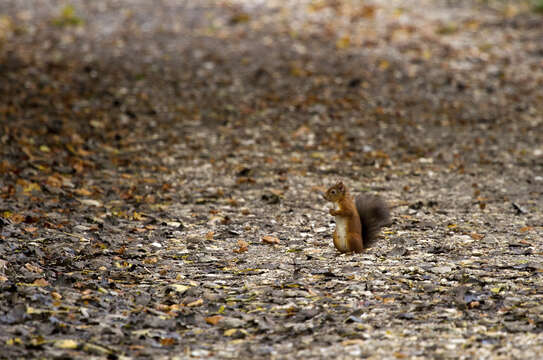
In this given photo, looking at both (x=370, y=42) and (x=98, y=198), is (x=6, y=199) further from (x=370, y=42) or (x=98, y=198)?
(x=370, y=42)

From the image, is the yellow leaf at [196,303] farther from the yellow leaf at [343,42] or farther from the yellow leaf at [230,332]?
the yellow leaf at [343,42]

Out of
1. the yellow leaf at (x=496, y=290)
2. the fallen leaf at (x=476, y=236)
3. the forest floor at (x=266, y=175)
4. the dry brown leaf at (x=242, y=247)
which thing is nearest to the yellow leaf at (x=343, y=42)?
the forest floor at (x=266, y=175)

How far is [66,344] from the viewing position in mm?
3588

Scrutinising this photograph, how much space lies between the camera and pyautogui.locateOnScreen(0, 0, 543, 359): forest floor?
154 inches

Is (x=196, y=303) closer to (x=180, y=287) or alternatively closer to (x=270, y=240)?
(x=180, y=287)

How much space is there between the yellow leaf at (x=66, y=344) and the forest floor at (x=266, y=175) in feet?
0.03

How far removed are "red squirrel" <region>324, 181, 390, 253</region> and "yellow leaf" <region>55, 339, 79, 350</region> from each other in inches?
A: 77.7

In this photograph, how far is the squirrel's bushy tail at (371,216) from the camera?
193 inches

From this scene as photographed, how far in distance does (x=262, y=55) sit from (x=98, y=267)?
22.2 feet

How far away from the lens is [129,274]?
185 inches

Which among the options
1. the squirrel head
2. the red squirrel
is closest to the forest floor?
the red squirrel

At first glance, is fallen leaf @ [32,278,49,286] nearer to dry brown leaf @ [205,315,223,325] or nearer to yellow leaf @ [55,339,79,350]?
yellow leaf @ [55,339,79,350]

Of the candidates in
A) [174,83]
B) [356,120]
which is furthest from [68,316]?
[174,83]

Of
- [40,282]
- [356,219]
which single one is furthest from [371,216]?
[40,282]
